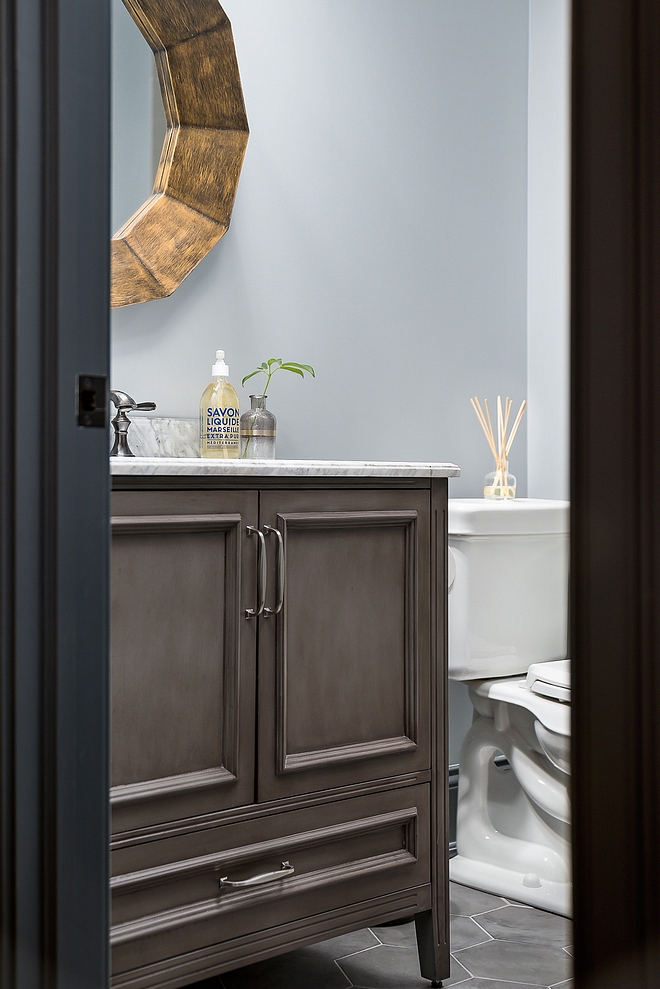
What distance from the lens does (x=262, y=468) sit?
1.24 meters

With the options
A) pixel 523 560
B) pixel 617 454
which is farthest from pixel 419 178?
pixel 617 454

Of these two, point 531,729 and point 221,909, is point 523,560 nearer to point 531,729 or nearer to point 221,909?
point 531,729

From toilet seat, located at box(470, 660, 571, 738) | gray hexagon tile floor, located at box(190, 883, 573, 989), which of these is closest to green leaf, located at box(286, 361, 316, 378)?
toilet seat, located at box(470, 660, 571, 738)

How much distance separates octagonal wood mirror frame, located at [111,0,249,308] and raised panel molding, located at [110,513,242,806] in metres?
0.56

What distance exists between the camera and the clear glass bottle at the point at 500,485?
6.75 feet

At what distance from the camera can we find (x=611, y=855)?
1.32 feet

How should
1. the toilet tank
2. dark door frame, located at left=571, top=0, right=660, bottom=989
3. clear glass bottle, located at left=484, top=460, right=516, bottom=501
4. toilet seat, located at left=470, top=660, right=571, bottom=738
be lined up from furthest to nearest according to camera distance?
1. clear glass bottle, located at left=484, top=460, right=516, bottom=501
2. the toilet tank
3. toilet seat, located at left=470, top=660, right=571, bottom=738
4. dark door frame, located at left=571, top=0, right=660, bottom=989

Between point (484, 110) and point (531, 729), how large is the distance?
4.93 feet

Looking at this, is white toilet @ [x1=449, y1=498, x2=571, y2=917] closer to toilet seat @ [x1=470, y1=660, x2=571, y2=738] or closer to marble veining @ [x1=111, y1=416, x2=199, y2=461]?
toilet seat @ [x1=470, y1=660, x2=571, y2=738]

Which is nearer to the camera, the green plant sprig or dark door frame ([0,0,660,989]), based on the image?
dark door frame ([0,0,660,989])

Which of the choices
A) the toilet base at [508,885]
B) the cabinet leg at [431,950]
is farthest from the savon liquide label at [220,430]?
the toilet base at [508,885]

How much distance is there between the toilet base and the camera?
1.72 m

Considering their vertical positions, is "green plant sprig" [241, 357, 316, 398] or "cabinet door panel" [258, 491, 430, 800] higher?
"green plant sprig" [241, 357, 316, 398]

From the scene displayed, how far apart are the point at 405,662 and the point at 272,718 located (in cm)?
26
